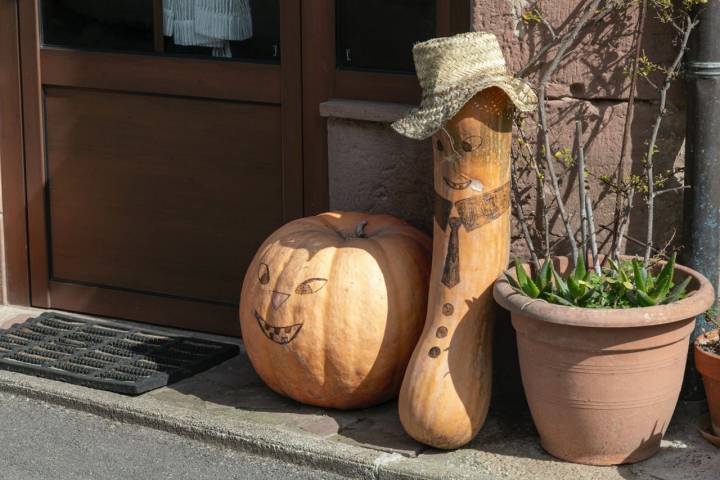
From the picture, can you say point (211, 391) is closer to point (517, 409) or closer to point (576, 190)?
point (517, 409)

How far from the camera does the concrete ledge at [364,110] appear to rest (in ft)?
16.9

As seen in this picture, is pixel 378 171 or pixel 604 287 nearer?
pixel 604 287

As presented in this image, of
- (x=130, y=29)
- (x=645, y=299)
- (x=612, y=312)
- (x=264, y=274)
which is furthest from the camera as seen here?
(x=130, y=29)

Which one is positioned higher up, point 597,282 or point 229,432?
point 597,282

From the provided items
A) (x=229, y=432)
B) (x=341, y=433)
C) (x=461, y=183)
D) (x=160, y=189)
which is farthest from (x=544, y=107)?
(x=160, y=189)

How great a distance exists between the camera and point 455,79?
177 inches

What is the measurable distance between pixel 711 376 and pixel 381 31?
1.95 meters

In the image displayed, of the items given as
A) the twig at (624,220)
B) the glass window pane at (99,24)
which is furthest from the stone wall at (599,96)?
the glass window pane at (99,24)

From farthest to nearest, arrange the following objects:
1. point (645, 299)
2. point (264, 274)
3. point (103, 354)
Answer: point (103, 354)
point (264, 274)
point (645, 299)

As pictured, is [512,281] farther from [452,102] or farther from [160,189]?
[160,189]

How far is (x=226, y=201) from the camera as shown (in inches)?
228

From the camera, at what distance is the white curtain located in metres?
5.66

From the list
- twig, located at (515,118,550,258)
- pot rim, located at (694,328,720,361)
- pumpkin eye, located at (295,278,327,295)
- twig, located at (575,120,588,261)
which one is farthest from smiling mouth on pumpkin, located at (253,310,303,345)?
pot rim, located at (694,328,720,361)

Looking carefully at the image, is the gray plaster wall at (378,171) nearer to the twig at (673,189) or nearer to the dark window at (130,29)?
the dark window at (130,29)
